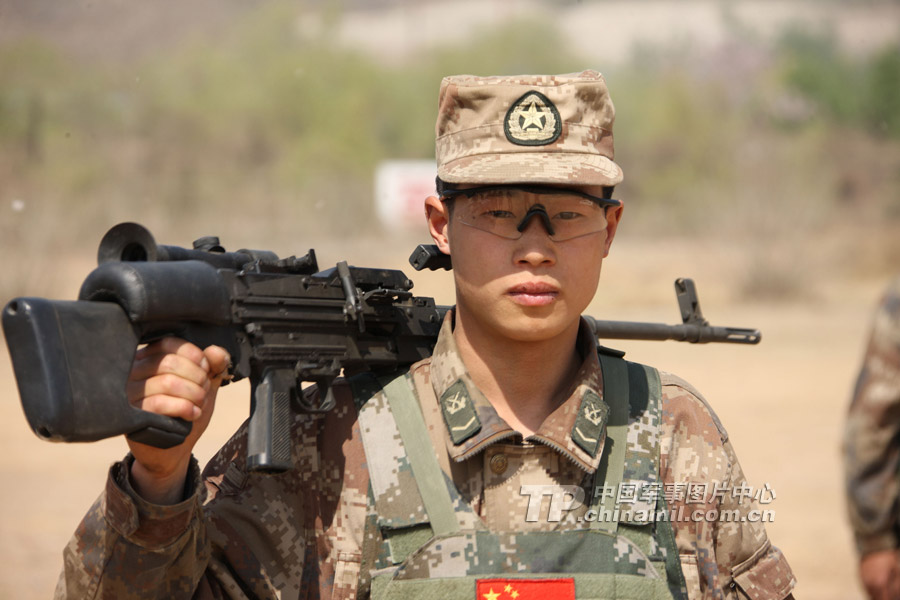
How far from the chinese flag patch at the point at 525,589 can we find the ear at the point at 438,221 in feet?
3.30

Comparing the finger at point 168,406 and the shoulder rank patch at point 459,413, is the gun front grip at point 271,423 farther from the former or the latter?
the shoulder rank patch at point 459,413

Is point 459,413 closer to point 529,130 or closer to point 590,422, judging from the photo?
point 590,422

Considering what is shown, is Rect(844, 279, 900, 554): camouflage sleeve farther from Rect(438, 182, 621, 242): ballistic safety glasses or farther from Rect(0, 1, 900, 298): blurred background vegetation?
Rect(0, 1, 900, 298): blurred background vegetation

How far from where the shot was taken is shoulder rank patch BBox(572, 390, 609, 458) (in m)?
3.03

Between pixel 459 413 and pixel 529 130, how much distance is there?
2.70ft

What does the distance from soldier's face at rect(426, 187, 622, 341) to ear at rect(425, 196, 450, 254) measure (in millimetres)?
157

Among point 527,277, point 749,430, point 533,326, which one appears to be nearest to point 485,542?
point 533,326

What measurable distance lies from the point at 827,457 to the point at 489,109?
34.7 feet

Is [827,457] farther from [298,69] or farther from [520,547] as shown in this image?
[298,69]

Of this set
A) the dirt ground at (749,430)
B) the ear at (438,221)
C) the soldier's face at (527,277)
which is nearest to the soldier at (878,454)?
the soldier's face at (527,277)

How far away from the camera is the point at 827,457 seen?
12.6 metres

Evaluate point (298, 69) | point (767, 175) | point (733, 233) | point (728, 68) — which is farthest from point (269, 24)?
point (733, 233)

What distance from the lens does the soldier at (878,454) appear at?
2508 millimetres

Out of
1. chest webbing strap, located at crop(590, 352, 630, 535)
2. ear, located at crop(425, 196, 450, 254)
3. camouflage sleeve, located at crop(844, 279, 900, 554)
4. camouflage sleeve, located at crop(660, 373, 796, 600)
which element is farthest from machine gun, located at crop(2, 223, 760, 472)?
camouflage sleeve, located at crop(844, 279, 900, 554)
